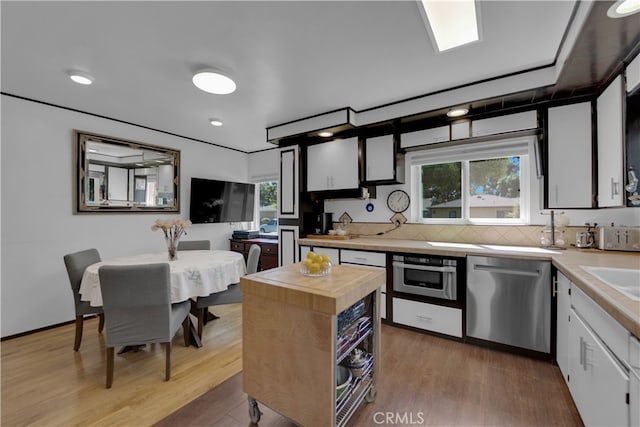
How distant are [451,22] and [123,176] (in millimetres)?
3985

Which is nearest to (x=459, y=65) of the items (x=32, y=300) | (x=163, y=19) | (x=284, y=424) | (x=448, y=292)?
(x=448, y=292)

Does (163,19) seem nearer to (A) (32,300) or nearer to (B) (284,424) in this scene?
(B) (284,424)

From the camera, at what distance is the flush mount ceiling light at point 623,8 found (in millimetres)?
1342

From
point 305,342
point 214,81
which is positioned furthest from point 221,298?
point 214,81

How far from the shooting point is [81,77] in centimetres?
235

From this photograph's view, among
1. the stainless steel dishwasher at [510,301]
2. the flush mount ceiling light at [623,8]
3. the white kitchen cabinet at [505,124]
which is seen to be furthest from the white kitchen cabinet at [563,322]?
the flush mount ceiling light at [623,8]

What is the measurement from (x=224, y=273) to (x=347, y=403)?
5.19 ft

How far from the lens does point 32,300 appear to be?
9.45 feet

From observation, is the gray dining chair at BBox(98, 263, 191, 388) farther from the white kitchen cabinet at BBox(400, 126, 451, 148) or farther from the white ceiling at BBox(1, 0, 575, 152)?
the white kitchen cabinet at BBox(400, 126, 451, 148)

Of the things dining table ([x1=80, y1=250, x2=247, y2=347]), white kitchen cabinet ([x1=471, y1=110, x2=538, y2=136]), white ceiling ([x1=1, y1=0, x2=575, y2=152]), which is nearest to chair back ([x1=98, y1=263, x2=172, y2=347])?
dining table ([x1=80, y1=250, x2=247, y2=347])

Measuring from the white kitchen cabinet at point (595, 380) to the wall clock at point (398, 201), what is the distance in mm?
2008

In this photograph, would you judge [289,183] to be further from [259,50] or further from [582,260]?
[582,260]

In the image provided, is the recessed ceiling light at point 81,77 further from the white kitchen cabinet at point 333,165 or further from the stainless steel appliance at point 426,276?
the stainless steel appliance at point 426,276

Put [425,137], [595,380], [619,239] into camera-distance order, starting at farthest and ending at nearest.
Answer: [425,137] → [619,239] → [595,380]
